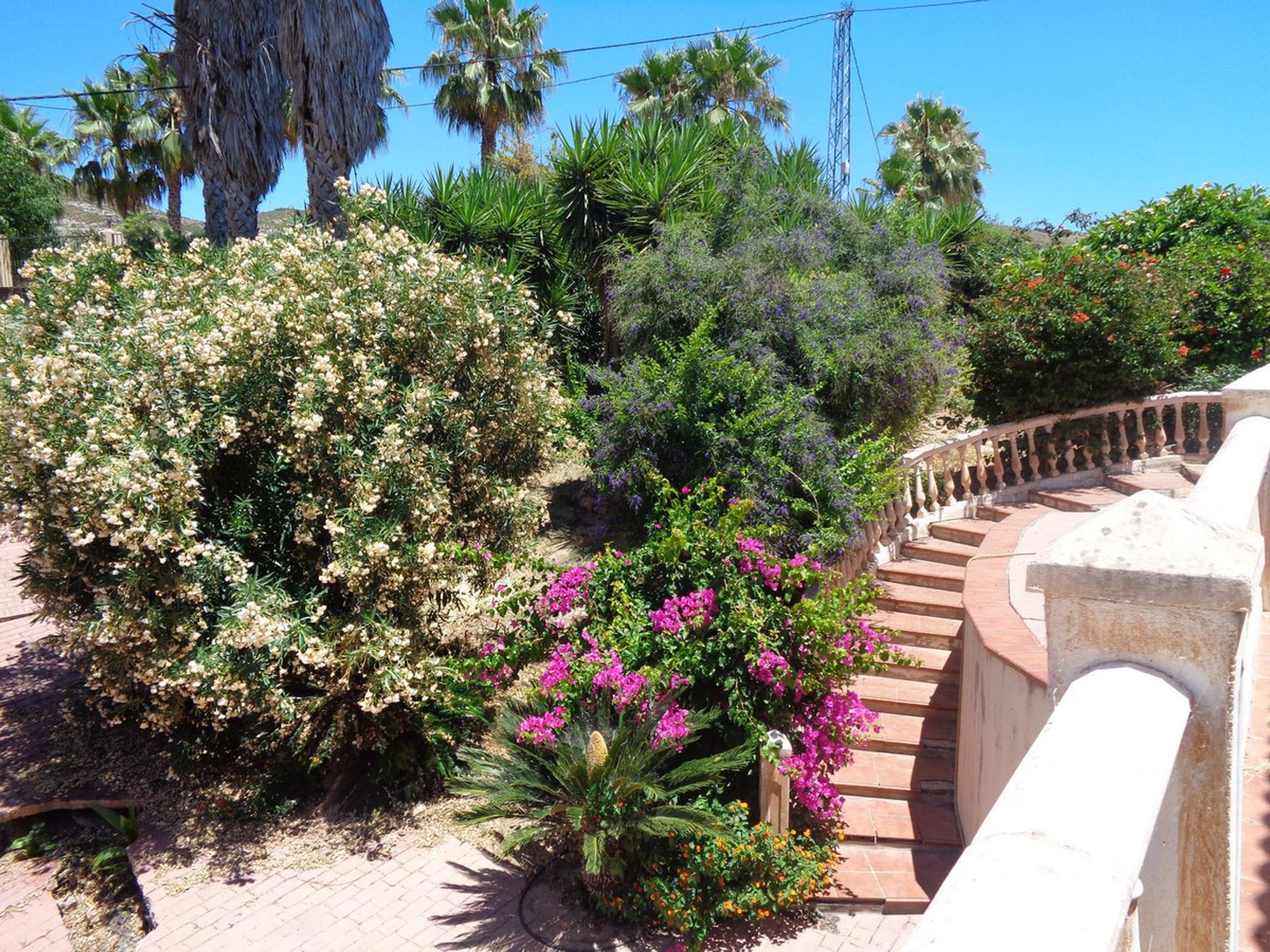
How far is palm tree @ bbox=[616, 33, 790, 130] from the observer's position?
21703 mm

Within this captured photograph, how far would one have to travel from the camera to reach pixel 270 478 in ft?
22.2

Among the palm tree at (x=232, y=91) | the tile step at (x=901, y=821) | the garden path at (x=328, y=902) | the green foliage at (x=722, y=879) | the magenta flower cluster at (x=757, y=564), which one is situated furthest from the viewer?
the palm tree at (x=232, y=91)

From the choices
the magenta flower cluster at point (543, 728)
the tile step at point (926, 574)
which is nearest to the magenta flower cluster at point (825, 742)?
the magenta flower cluster at point (543, 728)

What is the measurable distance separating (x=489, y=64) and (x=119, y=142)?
11.4m

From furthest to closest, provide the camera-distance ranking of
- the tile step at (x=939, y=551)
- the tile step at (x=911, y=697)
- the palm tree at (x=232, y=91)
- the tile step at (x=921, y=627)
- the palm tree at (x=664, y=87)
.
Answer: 1. the palm tree at (x=664, y=87)
2. the palm tree at (x=232, y=91)
3. the tile step at (x=939, y=551)
4. the tile step at (x=921, y=627)
5. the tile step at (x=911, y=697)

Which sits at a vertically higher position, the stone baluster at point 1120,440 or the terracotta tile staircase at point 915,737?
the stone baluster at point 1120,440

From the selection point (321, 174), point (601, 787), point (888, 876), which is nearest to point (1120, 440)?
point (888, 876)

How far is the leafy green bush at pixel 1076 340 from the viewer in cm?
948

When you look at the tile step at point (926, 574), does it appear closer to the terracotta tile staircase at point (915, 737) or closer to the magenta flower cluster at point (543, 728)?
the terracotta tile staircase at point (915, 737)

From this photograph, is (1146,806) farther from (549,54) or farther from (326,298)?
(549,54)

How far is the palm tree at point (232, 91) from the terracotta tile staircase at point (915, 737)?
10.5 metres

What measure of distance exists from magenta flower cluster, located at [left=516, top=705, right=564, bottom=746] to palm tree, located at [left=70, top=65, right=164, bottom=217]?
25.4 meters

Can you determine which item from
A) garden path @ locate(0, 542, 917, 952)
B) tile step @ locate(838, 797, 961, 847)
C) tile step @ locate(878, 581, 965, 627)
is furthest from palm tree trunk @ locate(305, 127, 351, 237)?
tile step @ locate(838, 797, 961, 847)

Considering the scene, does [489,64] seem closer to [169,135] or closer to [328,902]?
[169,135]
